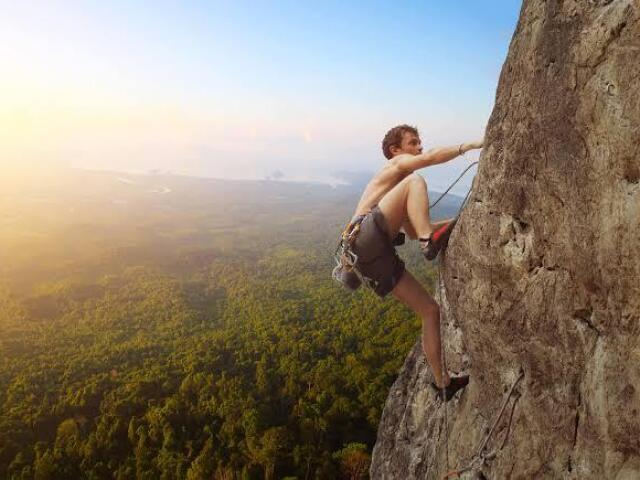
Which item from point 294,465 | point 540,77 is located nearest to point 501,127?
point 540,77

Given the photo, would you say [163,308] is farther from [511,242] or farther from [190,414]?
[511,242]

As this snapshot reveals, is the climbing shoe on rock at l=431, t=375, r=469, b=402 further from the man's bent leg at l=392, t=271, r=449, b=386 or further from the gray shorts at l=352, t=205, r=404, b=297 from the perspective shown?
the gray shorts at l=352, t=205, r=404, b=297

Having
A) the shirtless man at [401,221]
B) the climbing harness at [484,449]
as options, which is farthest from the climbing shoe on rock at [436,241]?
the climbing harness at [484,449]

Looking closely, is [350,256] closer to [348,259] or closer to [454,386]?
[348,259]

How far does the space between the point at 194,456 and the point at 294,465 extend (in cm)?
963

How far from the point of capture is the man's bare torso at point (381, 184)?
5496mm

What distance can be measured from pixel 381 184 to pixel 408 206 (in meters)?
0.53

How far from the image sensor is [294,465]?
35844 millimetres

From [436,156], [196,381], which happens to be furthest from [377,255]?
[196,381]

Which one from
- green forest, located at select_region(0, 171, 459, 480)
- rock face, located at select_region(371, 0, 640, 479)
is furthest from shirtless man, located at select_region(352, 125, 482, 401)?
green forest, located at select_region(0, 171, 459, 480)

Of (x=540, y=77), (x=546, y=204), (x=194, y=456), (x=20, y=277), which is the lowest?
(x=20, y=277)

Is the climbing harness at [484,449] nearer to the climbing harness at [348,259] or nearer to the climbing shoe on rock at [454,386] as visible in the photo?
the climbing shoe on rock at [454,386]

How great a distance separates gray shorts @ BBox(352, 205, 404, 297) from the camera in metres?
5.40

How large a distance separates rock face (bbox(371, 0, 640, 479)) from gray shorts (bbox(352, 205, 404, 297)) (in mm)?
781
